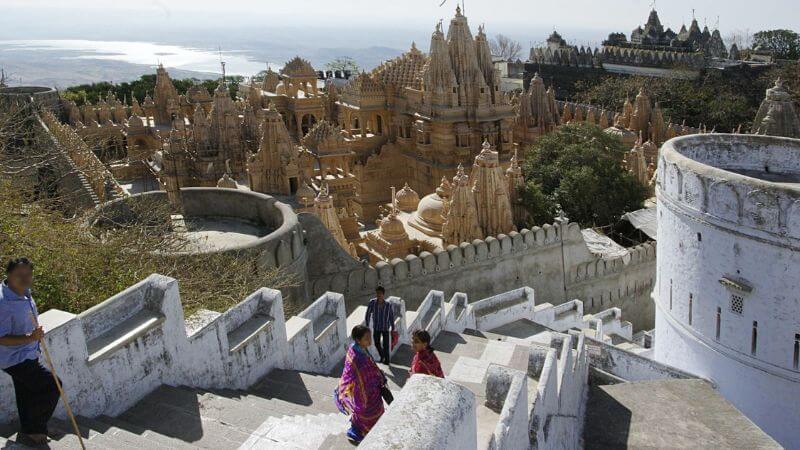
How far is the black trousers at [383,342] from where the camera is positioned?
10836 mm

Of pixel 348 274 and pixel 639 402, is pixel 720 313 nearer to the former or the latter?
pixel 639 402

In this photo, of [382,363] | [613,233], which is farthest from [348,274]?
[613,233]

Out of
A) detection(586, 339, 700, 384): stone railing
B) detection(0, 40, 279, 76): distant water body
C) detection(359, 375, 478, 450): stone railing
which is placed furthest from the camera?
detection(0, 40, 279, 76): distant water body

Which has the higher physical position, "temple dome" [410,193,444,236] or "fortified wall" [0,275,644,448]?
"fortified wall" [0,275,644,448]

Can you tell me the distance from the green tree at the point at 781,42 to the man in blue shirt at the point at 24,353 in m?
86.7

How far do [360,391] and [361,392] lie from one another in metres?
0.01

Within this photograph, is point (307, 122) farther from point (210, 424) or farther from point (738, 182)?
point (210, 424)

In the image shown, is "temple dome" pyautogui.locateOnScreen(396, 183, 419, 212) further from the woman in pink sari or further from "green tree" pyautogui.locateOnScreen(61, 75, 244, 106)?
"green tree" pyautogui.locateOnScreen(61, 75, 244, 106)

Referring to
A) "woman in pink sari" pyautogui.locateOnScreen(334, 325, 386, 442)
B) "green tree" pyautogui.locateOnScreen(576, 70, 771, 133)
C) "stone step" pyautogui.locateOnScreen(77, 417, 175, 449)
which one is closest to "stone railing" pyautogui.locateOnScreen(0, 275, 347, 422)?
"stone step" pyautogui.locateOnScreen(77, 417, 175, 449)

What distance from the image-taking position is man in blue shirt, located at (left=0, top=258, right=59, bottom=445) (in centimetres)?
610

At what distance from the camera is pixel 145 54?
449ft

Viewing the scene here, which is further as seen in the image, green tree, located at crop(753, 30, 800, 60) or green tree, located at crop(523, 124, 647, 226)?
green tree, located at crop(753, 30, 800, 60)

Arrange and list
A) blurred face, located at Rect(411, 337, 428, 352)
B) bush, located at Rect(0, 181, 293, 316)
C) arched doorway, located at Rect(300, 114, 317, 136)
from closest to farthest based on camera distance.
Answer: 1. blurred face, located at Rect(411, 337, 428, 352)
2. bush, located at Rect(0, 181, 293, 316)
3. arched doorway, located at Rect(300, 114, 317, 136)

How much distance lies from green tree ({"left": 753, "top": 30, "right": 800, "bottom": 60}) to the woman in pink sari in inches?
3319
